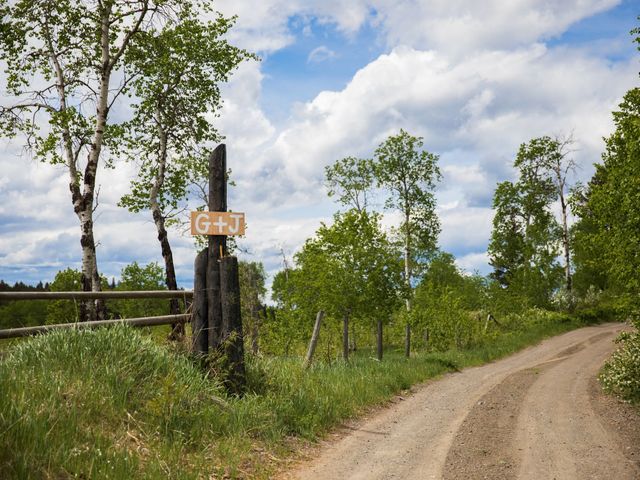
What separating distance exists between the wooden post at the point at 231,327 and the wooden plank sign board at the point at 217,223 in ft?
1.86

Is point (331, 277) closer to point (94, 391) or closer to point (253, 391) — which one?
point (253, 391)

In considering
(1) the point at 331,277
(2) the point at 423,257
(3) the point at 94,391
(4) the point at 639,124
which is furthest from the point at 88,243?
(2) the point at 423,257

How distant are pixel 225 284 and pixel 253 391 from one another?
2.09 metres

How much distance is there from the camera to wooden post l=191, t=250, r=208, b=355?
10484 mm

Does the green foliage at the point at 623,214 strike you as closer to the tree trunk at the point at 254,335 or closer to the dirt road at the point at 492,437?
the dirt road at the point at 492,437

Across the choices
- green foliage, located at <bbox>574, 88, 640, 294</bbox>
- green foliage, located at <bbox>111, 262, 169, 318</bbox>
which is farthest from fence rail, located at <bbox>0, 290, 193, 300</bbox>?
green foliage, located at <bbox>111, 262, 169, 318</bbox>

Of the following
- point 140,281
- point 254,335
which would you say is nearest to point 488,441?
point 254,335

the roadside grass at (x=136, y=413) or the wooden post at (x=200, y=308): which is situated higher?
the wooden post at (x=200, y=308)

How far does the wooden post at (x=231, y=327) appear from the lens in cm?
1015

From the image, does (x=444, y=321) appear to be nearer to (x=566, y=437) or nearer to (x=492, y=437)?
(x=566, y=437)

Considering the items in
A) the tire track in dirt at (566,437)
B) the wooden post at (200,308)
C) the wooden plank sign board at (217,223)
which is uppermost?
the wooden plank sign board at (217,223)

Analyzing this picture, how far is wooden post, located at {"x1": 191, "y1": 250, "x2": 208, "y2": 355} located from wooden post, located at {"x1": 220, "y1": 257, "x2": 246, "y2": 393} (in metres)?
0.47

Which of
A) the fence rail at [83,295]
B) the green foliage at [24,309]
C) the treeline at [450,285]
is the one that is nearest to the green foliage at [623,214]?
the treeline at [450,285]

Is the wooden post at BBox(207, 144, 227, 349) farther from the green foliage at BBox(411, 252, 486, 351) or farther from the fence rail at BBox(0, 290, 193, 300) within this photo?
the green foliage at BBox(411, 252, 486, 351)
